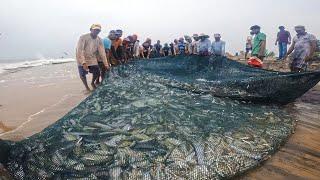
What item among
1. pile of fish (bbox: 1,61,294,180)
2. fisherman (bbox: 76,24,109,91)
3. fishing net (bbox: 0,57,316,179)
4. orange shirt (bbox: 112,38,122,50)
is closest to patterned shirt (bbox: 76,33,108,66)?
fisherman (bbox: 76,24,109,91)

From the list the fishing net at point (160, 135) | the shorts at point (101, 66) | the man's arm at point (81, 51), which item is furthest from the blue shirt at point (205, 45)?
the fishing net at point (160, 135)

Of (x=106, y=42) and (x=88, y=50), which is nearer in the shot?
(x=88, y=50)

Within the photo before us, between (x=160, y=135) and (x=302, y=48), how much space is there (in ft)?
25.2

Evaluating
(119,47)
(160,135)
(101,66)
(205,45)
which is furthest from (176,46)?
(160,135)

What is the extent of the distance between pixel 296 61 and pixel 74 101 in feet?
Result: 22.7

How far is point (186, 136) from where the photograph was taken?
4461 mm

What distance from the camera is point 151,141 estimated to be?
14.1 feet

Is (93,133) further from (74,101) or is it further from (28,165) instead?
(74,101)

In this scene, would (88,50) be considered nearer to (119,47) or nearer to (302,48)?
(119,47)

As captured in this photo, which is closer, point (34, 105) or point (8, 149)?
point (8, 149)

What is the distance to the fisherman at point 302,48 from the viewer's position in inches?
410

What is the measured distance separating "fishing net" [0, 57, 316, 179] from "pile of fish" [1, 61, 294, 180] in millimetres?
12

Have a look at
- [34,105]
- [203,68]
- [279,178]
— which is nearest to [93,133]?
[279,178]

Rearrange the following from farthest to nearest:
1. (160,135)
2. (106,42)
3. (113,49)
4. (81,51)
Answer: (113,49) → (106,42) → (81,51) → (160,135)
